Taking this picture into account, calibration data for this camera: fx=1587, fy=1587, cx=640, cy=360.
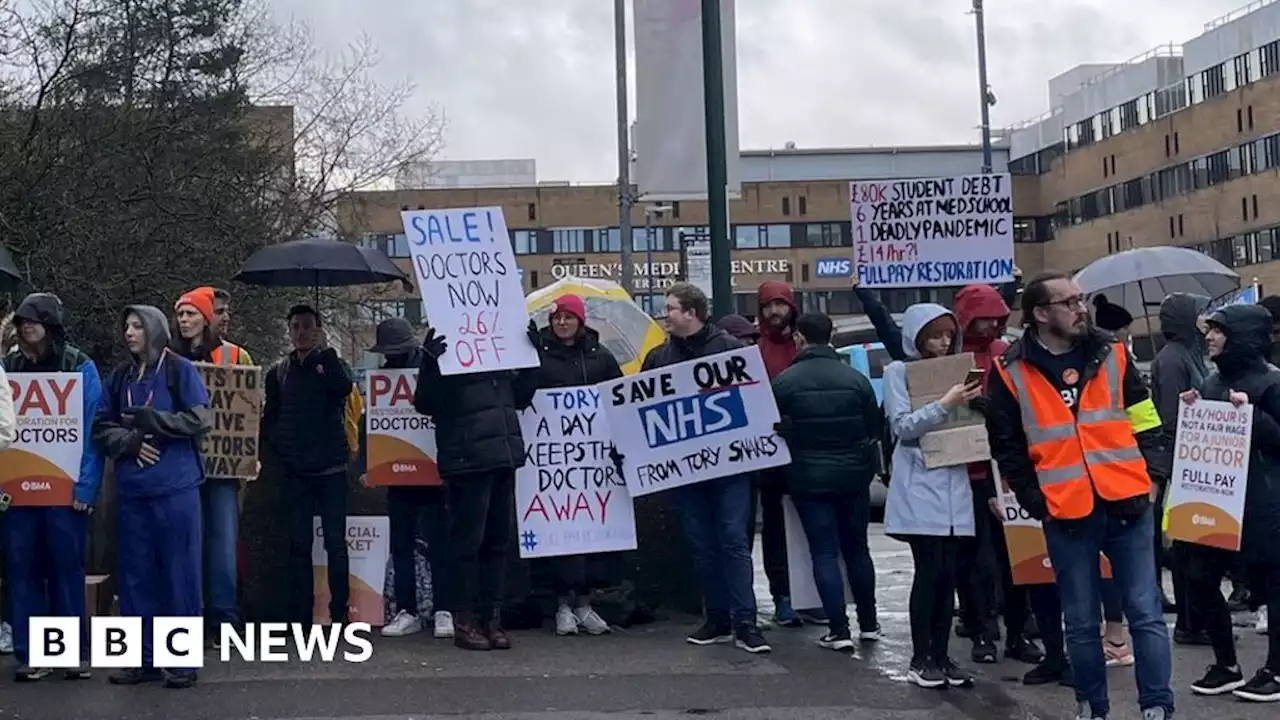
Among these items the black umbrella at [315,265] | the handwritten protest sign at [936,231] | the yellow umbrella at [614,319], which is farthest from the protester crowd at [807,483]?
the yellow umbrella at [614,319]

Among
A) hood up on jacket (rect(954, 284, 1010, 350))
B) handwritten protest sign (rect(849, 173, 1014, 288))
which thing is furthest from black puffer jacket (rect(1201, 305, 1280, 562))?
handwritten protest sign (rect(849, 173, 1014, 288))

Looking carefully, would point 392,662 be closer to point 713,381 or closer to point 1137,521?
point 713,381

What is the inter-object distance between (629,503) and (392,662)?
186cm

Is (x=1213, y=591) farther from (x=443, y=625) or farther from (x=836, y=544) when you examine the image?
(x=443, y=625)

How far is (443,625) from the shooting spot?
9.63m

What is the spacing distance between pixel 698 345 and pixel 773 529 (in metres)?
1.43

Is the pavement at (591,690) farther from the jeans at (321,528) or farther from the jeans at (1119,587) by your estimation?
Result: the jeans at (1119,587)

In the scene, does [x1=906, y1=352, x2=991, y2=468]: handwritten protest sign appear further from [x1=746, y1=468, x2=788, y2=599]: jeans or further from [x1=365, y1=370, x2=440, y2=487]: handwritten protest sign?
[x1=365, y1=370, x2=440, y2=487]: handwritten protest sign

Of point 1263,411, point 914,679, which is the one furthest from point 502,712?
point 1263,411

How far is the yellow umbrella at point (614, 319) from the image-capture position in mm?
14398

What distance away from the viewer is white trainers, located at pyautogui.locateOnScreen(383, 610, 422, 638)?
9.60 m

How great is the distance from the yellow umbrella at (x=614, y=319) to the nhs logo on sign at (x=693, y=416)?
461 centimetres

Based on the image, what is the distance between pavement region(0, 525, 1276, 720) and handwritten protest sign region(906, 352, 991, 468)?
4.02 ft

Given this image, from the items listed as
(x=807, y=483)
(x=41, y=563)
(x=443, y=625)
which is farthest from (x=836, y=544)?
(x=41, y=563)
